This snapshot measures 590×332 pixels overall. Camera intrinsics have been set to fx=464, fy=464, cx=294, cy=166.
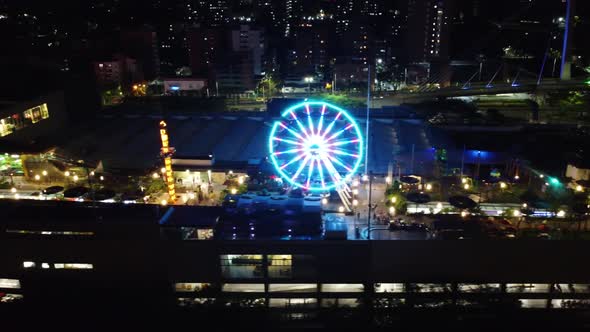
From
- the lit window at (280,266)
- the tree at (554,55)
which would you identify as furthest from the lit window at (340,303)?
the tree at (554,55)

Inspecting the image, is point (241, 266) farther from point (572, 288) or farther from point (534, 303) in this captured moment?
point (572, 288)

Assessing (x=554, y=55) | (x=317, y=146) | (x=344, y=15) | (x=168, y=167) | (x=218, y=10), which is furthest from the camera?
(x=218, y=10)

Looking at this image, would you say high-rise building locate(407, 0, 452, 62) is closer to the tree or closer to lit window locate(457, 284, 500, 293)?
the tree

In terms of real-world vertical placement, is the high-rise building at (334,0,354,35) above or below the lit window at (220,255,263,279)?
above

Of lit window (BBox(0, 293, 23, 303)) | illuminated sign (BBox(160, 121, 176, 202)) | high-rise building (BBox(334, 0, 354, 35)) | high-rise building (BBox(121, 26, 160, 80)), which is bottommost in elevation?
lit window (BBox(0, 293, 23, 303))

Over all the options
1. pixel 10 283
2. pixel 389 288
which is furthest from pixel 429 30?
pixel 10 283

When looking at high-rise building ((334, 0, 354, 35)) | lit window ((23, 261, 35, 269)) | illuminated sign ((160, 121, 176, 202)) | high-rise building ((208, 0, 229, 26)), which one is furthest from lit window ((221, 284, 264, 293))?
high-rise building ((208, 0, 229, 26))
